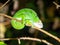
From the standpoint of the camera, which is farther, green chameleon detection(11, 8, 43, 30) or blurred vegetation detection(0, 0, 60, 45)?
blurred vegetation detection(0, 0, 60, 45)

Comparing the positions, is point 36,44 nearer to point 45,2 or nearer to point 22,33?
point 22,33

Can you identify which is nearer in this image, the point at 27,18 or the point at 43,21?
the point at 27,18

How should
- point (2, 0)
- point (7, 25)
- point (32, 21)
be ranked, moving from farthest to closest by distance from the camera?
point (7, 25)
point (2, 0)
point (32, 21)

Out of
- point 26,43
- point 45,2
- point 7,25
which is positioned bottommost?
point 26,43

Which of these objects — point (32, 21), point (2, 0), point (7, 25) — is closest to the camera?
point (32, 21)

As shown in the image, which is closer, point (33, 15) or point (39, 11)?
point (33, 15)

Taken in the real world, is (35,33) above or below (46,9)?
below

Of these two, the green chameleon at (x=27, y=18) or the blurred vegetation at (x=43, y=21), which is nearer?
the green chameleon at (x=27, y=18)

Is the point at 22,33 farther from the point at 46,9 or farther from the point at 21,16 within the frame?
the point at 21,16

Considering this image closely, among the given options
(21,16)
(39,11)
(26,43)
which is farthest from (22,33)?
(21,16)
